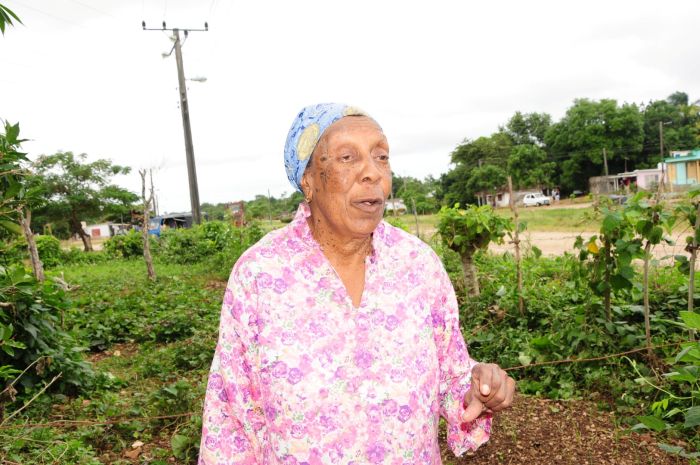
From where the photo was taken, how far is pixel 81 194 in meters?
25.2

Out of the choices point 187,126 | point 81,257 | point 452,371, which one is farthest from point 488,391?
point 81,257

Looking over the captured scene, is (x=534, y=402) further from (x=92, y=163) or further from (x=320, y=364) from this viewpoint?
(x=92, y=163)

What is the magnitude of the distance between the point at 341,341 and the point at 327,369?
0.25 ft

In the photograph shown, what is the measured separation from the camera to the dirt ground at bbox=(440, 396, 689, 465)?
296 centimetres

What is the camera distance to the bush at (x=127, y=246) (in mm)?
18000

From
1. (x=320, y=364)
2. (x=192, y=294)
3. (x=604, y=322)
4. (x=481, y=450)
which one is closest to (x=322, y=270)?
(x=320, y=364)

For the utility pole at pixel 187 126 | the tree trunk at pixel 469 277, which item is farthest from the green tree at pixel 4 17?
the utility pole at pixel 187 126

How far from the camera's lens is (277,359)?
136 centimetres

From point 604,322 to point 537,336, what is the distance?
0.62m

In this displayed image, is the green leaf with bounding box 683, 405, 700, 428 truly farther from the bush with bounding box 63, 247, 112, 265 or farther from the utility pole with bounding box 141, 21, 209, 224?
the bush with bounding box 63, 247, 112, 265

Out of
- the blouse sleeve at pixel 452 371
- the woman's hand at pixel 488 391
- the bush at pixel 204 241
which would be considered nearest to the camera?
the woman's hand at pixel 488 391

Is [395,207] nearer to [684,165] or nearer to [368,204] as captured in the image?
[368,204]

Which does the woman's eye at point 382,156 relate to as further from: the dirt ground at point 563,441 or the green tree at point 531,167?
the green tree at point 531,167

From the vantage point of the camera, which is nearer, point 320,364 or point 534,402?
point 320,364
